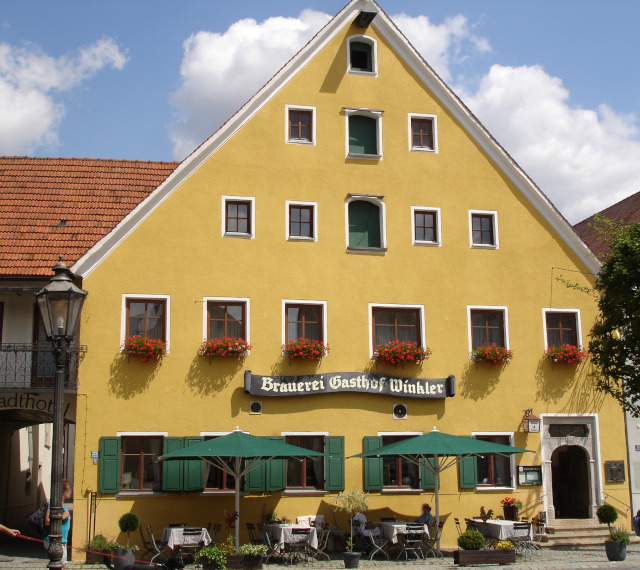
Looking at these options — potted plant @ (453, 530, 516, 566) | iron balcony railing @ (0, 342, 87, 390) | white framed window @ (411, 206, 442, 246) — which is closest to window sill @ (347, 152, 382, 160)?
white framed window @ (411, 206, 442, 246)

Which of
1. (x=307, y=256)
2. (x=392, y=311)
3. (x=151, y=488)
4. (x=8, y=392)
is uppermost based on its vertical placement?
(x=307, y=256)

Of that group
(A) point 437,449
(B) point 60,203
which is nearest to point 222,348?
(A) point 437,449

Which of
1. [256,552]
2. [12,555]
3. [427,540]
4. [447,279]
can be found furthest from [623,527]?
[12,555]

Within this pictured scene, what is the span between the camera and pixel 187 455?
680 inches

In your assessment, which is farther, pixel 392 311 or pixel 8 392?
pixel 392 311

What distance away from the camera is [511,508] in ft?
66.7

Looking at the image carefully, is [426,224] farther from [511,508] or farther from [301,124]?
[511,508]

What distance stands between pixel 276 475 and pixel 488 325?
Answer: 264 inches

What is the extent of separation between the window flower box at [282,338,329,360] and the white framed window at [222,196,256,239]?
286 cm

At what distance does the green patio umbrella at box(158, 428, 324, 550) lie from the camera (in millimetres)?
17156

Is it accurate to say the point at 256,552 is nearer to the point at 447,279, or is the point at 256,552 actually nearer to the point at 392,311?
the point at 392,311

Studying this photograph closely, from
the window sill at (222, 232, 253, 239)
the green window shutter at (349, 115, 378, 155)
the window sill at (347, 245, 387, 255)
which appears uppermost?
the green window shutter at (349, 115, 378, 155)

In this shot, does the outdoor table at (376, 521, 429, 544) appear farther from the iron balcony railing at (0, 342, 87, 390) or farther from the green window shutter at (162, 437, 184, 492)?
the iron balcony railing at (0, 342, 87, 390)

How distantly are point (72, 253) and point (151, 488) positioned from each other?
6052 mm
